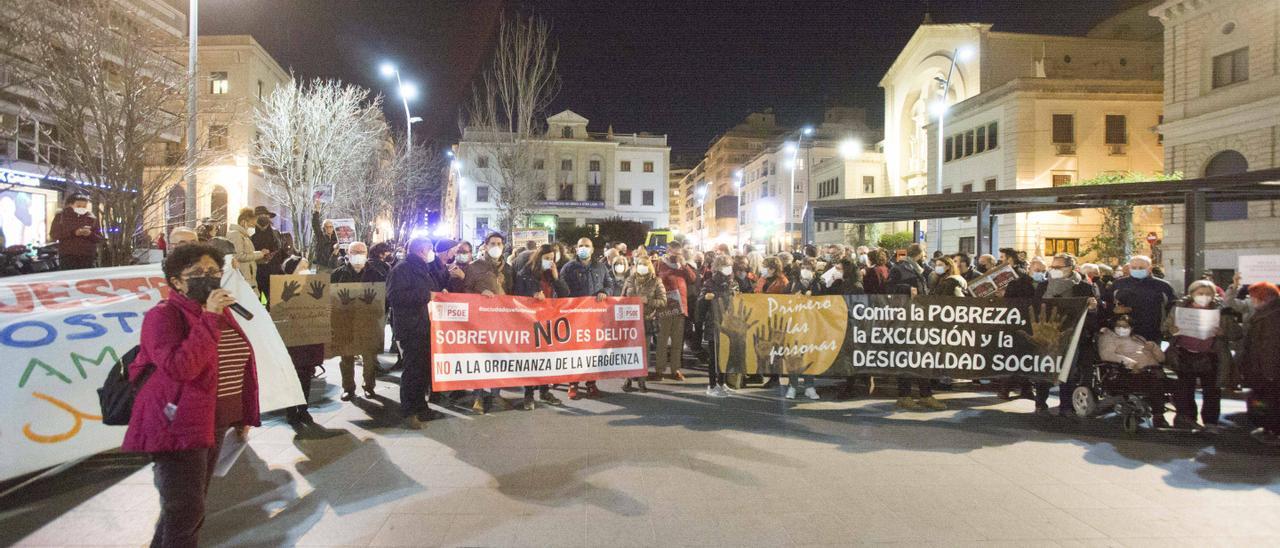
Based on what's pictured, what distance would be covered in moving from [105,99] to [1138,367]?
13.9 meters

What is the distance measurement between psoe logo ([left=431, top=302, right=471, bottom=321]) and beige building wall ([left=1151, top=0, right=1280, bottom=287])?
27.2m

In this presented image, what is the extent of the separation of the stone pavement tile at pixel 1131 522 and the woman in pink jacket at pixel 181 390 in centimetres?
529

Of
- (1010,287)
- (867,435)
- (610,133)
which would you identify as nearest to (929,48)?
(610,133)

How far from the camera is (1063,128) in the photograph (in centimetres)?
3694

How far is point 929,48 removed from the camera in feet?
153

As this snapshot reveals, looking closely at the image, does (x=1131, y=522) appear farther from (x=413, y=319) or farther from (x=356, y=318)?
(x=356, y=318)

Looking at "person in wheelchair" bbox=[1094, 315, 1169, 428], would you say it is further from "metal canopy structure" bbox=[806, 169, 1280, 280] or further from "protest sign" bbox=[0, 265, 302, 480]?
"protest sign" bbox=[0, 265, 302, 480]

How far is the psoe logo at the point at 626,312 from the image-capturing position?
8.89 meters

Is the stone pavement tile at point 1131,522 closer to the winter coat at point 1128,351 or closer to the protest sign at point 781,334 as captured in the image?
the winter coat at point 1128,351

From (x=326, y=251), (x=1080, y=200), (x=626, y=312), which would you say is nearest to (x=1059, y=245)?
(x=1080, y=200)

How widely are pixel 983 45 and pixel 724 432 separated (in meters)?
44.6

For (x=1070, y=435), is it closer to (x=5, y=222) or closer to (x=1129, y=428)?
(x=1129, y=428)

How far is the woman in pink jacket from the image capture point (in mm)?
3115

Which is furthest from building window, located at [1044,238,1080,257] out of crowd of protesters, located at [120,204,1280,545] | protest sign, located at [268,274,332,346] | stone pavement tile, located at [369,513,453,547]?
stone pavement tile, located at [369,513,453,547]
